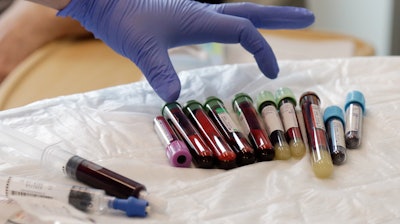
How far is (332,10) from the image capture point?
5.29ft

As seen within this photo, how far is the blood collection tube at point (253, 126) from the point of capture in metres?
0.62

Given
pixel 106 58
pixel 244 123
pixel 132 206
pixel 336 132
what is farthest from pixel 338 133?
pixel 106 58

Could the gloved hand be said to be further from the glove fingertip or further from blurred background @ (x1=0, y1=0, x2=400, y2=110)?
blurred background @ (x1=0, y1=0, x2=400, y2=110)

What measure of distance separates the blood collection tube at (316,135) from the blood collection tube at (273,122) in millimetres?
31

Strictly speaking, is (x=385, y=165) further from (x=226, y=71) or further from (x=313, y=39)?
(x=313, y=39)

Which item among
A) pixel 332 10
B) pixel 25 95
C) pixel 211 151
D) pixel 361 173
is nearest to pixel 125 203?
pixel 211 151

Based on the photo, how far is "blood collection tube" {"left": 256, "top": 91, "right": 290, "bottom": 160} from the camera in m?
0.63

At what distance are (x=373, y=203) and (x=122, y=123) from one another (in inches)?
12.3

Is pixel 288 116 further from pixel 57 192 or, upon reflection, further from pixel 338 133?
pixel 57 192

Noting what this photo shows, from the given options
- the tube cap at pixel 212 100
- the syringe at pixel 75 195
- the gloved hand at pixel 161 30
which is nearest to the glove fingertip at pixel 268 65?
the gloved hand at pixel 161 30

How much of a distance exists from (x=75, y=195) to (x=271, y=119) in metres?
0.25

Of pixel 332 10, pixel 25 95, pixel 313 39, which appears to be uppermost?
pixel 25 95

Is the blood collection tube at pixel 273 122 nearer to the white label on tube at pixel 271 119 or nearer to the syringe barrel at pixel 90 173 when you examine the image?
the white label on tube at pixel 271 119

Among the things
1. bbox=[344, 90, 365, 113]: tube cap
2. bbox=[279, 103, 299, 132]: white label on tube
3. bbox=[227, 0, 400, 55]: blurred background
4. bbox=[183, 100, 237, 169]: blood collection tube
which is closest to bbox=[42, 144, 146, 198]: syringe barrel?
bbox=[183, 100, 237, 169]: blood collection tube
